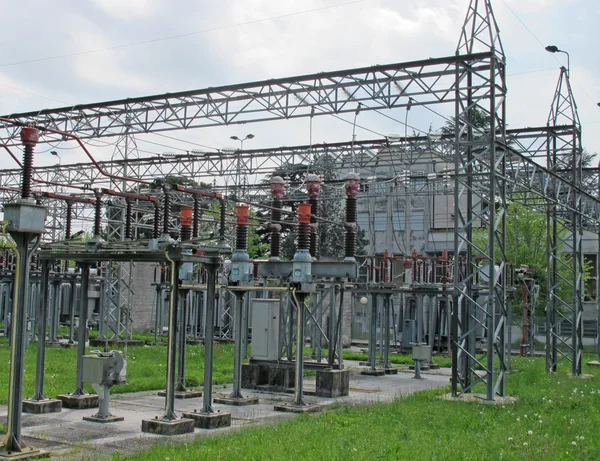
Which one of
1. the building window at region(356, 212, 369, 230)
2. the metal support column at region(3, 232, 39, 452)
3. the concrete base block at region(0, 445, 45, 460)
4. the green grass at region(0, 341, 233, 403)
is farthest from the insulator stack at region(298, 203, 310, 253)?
the building window at region(356, 212, 369, 230)

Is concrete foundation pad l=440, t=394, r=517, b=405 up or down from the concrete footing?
down

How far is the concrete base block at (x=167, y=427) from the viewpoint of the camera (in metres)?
11.2

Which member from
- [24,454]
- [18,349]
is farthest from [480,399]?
[18,349]

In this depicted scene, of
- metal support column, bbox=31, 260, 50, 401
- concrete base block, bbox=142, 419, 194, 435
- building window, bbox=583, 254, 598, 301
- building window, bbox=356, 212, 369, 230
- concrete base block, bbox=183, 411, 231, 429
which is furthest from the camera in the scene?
building window, bbox=356, 212, 369, 230

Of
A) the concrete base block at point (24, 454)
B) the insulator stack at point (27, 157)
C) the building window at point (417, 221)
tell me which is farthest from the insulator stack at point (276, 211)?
the building window at point (417, 221)

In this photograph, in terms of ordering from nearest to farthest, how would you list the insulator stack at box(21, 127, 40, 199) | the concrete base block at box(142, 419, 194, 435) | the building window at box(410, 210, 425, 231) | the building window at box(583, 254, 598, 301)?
1. the insulator stack at box(21, 127, 40, 199)
2. the concrete base block at box(142, 419, 194, 435)
3. the building window at box(583, 254, 598, 301)
4. the building window at box(410, 210, 425, 231)

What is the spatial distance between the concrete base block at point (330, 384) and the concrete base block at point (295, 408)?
2038 millimetres

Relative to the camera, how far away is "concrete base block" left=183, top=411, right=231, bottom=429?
467 inches

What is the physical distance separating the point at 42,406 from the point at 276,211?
19.5 ft

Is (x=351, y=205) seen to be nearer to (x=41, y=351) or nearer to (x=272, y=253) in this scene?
(x=272, y=253)

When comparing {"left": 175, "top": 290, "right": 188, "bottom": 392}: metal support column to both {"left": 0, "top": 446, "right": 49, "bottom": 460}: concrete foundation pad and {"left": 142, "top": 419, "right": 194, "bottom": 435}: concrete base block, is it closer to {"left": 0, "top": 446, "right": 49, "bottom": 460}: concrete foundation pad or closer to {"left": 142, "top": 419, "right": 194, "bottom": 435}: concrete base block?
{"left": 142, "top": 419, "right": 194, "bottom": 435}: concrete base block

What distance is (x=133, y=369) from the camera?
19.4 metres

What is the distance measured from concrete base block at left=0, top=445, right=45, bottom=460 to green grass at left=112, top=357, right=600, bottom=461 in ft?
3.16

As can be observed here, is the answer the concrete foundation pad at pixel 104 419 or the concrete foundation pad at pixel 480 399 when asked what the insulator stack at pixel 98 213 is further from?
the concrete foundation pad at pixel 480 399
